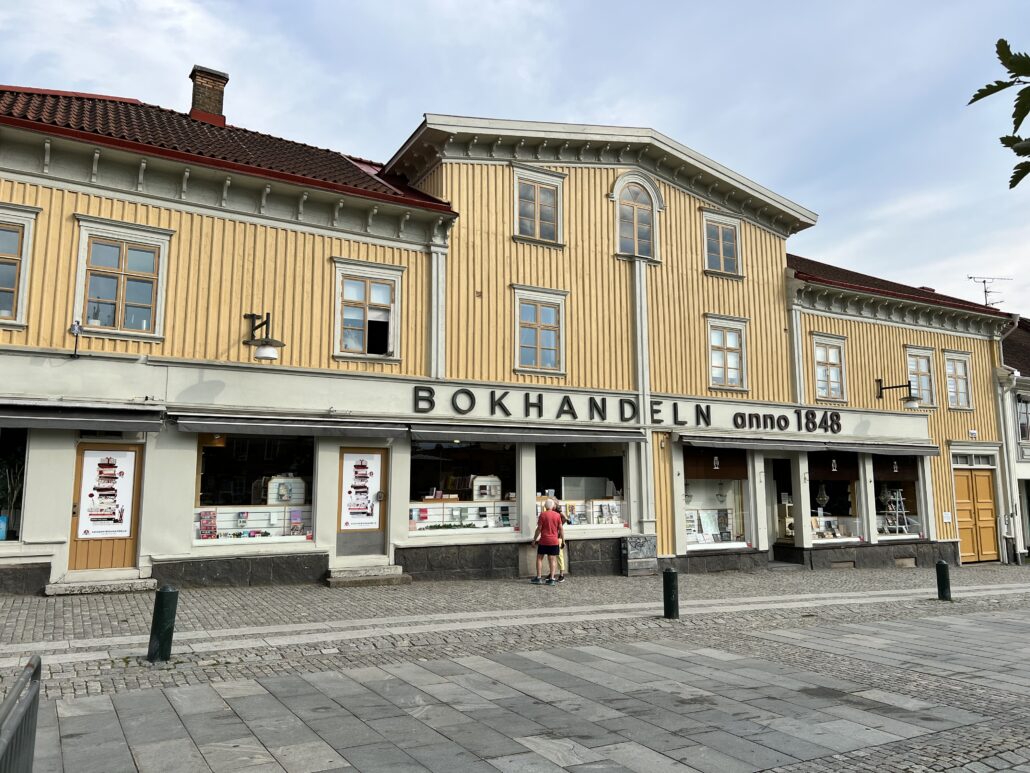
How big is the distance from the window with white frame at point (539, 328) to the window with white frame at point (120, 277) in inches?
280

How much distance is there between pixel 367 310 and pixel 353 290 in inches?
18.5

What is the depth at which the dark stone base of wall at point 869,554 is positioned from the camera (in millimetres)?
20531

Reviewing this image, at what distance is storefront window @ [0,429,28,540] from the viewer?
481 inches

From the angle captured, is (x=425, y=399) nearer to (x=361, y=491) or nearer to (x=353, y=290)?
(x=361, y=491)

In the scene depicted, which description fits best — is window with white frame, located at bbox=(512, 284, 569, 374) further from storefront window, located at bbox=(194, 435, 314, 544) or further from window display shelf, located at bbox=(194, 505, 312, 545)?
window display shelf, located at bbox=(194, 505, 312, 545)

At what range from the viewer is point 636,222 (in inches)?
754

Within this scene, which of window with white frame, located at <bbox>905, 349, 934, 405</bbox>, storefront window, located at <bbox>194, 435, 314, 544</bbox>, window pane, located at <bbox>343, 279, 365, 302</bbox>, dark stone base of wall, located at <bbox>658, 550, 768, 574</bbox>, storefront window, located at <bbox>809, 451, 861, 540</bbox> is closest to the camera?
storefront window, located at <bbox>194, 435, 314, 544</bbox>

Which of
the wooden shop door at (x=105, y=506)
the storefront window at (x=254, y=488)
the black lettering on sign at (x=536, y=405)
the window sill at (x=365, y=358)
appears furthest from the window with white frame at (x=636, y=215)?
the wooden shop door at (x=105, y=506)

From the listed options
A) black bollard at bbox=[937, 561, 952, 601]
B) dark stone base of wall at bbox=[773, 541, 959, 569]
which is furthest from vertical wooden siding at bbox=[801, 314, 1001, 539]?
black bollard at bbox=[937, 561, 952, 601]

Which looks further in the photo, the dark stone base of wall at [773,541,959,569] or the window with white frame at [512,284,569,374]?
the dark stone base of wall at [773,541,959,569]

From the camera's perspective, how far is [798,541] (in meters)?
20.6

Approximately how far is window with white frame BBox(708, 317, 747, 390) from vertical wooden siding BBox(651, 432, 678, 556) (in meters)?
2.31

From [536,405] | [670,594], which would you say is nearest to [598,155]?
[536,405]

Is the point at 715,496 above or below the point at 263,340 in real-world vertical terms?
below
